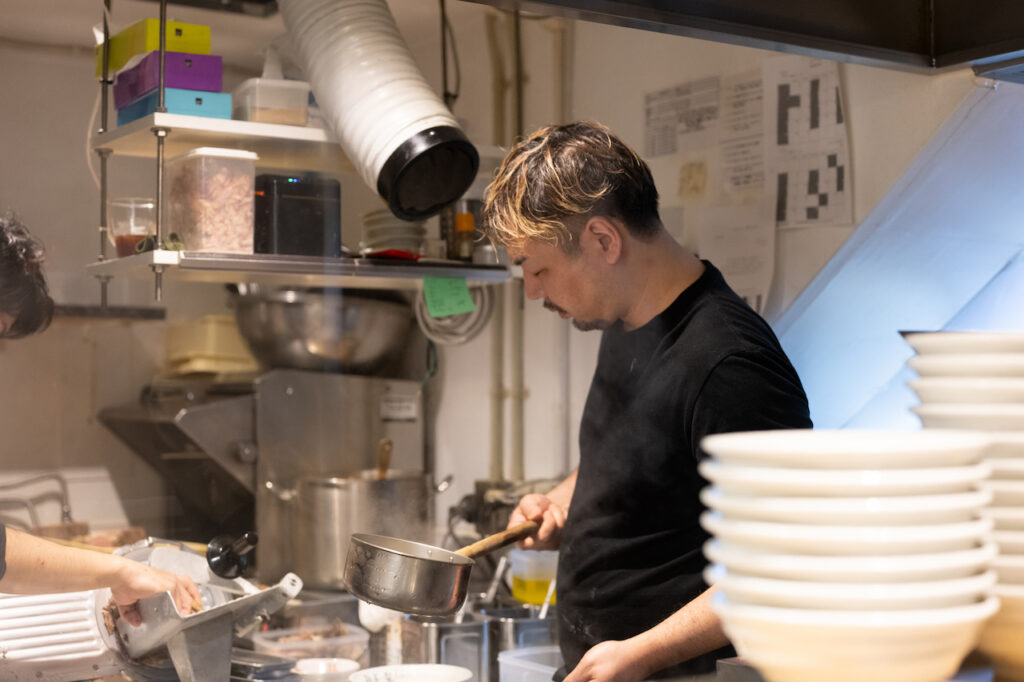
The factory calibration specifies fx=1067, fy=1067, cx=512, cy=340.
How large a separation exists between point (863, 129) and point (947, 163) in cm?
26

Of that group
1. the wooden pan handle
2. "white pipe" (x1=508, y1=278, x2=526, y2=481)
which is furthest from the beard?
"white pipe" (x1=508, y1=278, x2=526, y2=481)

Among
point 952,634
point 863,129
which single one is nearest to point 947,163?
point 863,129

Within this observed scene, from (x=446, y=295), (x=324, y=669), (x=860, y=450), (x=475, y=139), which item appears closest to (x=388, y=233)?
(x=446, y=295)

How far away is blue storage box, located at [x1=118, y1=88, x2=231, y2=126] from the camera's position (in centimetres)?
207

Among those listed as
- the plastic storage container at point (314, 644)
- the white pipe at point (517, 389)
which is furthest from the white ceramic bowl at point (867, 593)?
the white pipe at point (517, 389)

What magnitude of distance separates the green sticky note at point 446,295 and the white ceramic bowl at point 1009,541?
5.93ft

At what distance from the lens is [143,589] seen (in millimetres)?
1778

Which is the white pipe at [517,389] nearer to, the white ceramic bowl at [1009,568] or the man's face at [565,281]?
the man's face at [565,281]

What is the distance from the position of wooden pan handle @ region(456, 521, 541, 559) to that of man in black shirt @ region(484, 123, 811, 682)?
0.25 feet

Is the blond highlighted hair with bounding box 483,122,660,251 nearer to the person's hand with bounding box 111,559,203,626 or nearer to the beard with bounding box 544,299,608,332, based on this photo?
the beard with bounding box 544,299,608,332

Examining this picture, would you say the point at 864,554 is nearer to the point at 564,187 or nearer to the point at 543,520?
the point at 564,187

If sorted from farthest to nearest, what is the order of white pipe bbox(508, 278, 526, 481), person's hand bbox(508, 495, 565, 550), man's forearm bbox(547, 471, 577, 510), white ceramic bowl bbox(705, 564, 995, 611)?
1. white pipe bbox(508, 278, 526, 481)
2. man's forearm bbox(547, 471, 577, 510)
3. person's hand bbox(508, 495, 565, 550)
4. white ceramic bowl bbox(705, 564, 995, 611)

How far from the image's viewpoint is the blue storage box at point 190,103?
2074 millimetres

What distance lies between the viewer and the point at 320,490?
9.18 ft
